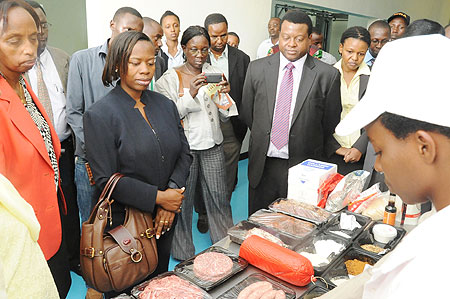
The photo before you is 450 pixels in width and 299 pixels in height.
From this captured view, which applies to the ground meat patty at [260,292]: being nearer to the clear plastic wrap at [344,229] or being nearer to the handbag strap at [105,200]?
the clear plastic wrap at [344,229]

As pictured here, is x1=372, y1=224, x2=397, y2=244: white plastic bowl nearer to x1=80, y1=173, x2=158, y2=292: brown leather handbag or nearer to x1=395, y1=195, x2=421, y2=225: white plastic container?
x1=395, y1=195, x2=421, y2=225: white plastic container

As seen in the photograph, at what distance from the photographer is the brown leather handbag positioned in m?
1.60

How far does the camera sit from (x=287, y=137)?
8.92ft

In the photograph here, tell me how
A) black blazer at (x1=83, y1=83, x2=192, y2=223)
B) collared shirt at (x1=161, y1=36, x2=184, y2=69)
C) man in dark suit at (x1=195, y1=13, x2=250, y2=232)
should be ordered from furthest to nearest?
collared shirt at (x1=161, y1=36, x2=184, y2=69) < man in dark suit at (x1=195, y1=13, x2=250, y2=232) < black blazer at (x1=83, y1=83, x2=192, y2=223)

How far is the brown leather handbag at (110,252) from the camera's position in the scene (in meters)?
1.60

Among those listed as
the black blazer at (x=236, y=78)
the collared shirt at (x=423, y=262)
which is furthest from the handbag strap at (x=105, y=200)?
the black blazer at (x=236, y=78)

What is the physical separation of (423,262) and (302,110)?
6.89ft

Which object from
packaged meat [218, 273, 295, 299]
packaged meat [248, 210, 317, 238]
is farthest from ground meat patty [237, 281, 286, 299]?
packaged meat [248, 210, 317, 238]

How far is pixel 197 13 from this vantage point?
4500 mm

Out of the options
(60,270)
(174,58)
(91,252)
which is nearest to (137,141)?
(91,252)

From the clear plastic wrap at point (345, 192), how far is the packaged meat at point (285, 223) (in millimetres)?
283

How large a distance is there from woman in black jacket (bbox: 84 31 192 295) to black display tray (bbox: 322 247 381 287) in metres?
0.85

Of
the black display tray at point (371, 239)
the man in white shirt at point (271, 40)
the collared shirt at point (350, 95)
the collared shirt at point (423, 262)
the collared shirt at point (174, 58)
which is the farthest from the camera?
the man in white shirt at point (271, 40)

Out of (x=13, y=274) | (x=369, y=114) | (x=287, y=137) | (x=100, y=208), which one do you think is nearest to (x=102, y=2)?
(x=287, y=137)
